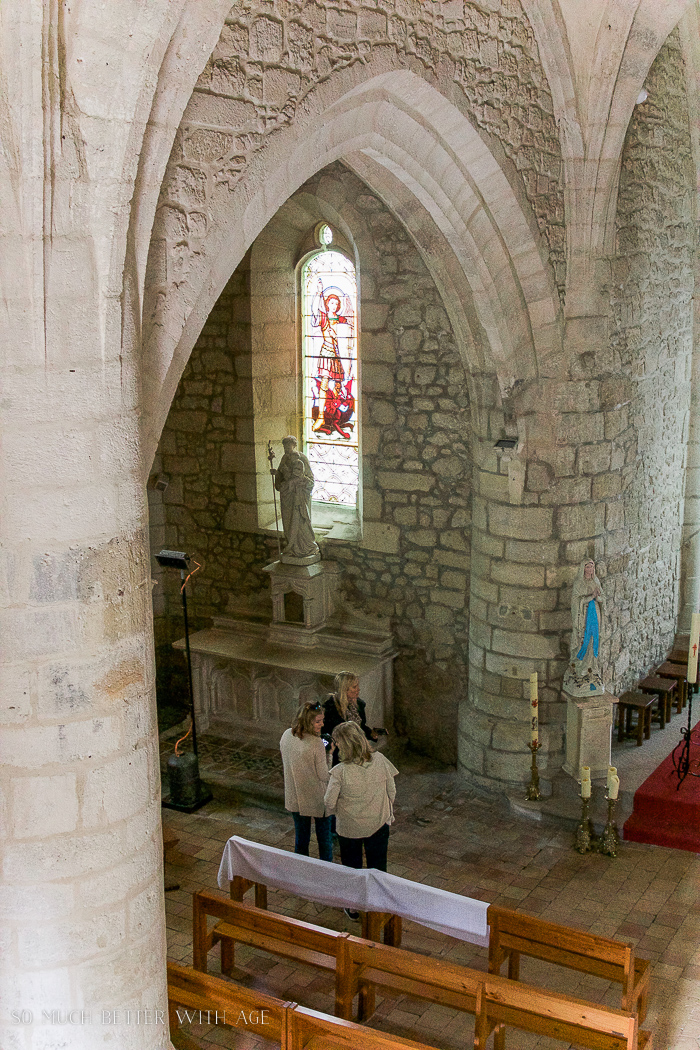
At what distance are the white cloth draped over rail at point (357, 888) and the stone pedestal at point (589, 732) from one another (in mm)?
2454

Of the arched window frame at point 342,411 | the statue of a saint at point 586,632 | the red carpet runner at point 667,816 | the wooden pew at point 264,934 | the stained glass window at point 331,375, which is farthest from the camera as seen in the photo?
the stained glass window at point 331,375

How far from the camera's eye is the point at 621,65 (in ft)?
24.7

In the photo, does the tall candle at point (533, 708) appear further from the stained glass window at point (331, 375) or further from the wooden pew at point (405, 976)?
the wooden pew at point (405, 976)

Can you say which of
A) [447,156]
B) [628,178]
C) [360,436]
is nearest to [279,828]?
[360,436]

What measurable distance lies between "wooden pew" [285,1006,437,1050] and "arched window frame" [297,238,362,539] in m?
5.06

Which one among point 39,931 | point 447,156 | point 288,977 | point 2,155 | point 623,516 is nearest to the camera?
point 2,155

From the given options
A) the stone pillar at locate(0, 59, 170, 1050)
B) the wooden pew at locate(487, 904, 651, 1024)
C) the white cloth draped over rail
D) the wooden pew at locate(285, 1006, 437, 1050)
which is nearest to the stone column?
the white cloth draped over rail

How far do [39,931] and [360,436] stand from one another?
5558mm

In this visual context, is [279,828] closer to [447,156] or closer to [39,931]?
[39,931]

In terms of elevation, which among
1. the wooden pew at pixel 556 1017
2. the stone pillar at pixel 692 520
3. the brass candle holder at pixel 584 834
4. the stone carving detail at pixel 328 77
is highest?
the stone carving detail at pixel 328 77

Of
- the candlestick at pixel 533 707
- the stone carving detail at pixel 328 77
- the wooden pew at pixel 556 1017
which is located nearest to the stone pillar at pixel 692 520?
the candlestick at pixel 533 707

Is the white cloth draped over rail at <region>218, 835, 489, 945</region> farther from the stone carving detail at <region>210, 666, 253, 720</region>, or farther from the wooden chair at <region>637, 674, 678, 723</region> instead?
the wooden chair at <region>637, 674, 678, 723</region>

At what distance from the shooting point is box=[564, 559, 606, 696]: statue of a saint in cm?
802

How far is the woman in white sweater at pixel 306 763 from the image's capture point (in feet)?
21.6
